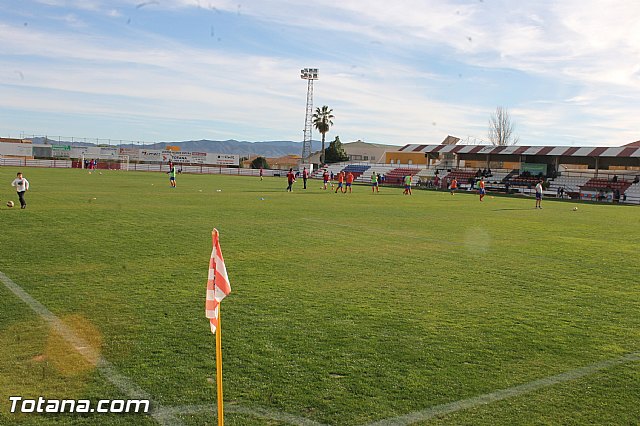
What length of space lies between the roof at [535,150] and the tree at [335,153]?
3231 centimetres

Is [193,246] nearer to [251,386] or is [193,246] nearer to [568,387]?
[251,386]

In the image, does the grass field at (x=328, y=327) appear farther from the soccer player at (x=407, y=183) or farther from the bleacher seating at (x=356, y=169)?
the bleacher seating at (x=356, y=169)

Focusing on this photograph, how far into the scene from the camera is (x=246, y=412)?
5059 millimetres

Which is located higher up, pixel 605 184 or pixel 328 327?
pixel 605 184

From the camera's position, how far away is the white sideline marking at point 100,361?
4.99 m

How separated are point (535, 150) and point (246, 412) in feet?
195

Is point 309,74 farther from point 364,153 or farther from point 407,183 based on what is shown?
point 407,183

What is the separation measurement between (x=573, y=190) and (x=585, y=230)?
1393 inches

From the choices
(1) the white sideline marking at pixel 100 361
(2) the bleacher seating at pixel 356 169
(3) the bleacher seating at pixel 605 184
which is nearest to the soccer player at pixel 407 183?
(3) the bleacher seating at pixel 605 184

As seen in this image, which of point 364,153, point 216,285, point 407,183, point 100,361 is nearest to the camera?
point 216,285

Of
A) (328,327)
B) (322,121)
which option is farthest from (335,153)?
(328,327)

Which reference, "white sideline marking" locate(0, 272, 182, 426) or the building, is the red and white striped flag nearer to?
"white sideline marking" locate(0, 272, 182, 426)

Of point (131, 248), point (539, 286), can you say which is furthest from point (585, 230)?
point (131, 248)

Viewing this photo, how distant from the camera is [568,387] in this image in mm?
5762
